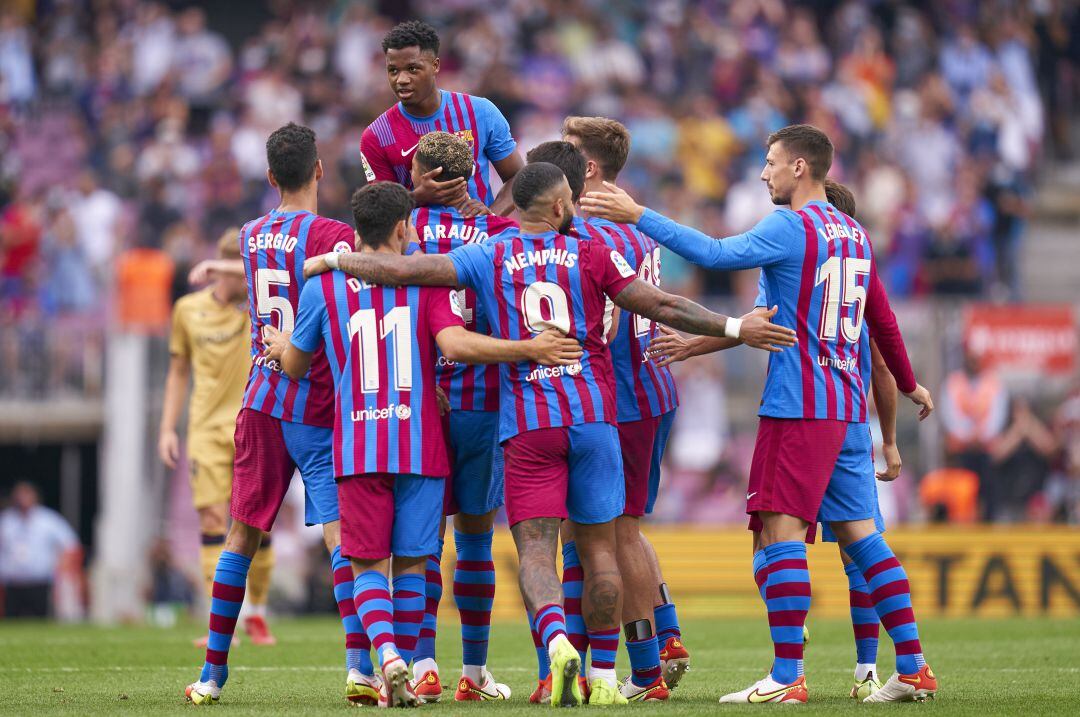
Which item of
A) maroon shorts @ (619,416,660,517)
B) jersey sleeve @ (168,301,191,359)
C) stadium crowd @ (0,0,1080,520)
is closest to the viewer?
maroon shorts @ (619,416,660,517)

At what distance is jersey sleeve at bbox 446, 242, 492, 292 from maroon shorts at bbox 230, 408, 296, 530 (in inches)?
45.3

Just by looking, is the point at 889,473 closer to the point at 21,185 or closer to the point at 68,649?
the point at 68,649

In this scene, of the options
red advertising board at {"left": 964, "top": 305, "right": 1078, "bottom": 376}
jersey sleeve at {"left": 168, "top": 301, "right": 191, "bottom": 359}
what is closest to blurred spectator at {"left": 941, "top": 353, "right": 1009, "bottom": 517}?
red advertising board at {"left": 964, "top": 305, "right": 1078, "bottom": 376}

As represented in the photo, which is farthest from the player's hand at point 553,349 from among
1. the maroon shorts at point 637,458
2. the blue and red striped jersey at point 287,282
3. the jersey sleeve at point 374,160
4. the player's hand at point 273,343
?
the jersey sleeve at point 374,160

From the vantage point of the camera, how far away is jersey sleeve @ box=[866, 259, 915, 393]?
805 centimetres

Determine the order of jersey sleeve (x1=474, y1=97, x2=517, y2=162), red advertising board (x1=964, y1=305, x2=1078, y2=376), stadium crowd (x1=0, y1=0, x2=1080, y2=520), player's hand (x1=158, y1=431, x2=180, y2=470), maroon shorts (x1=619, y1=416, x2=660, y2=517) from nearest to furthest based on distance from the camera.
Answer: maroon shorts (x1=619, y1=416, x2=660, y2=517), jersey sleeve (x1=474, y1=97, x2=517, y2=162), player's hand (x1=158, y1=431, x2=180, y2=470), red advertising board (x1=964, y1=305, x2=1078, y2=376), stadium crowd (x1=0, y1=0, x2=1080, y2=520)

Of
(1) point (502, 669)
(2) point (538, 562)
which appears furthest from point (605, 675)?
(1) point (502, 669)

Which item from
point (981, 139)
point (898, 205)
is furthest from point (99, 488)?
point (981, 139)

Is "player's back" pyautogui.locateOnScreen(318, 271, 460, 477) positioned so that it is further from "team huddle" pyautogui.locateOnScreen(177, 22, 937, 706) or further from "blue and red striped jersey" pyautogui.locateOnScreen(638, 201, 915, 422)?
"blue and red striped jersey" pyautogui.locateOnScreen(638, 201, 915, 422)

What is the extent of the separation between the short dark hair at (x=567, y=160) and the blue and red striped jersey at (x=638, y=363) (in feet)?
0.99

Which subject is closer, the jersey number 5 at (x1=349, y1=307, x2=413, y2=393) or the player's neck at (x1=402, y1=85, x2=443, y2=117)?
the jersey number 5 at (x1=349, y1=307, x2=413, y2=393)

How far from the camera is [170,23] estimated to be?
79.2 ft

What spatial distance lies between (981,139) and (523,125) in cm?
607

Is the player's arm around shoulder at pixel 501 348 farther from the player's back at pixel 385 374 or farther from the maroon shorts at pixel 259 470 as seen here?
the maroon shorts at pixel 259 470
